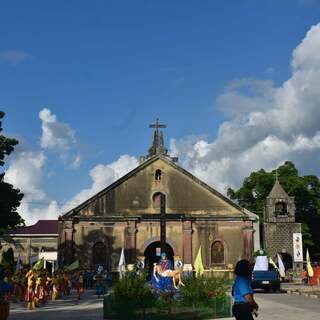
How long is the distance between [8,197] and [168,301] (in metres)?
11.3

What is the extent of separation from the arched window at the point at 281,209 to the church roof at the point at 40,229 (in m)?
25.6

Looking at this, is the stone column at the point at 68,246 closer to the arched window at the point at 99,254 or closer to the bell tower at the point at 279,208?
the arched window at the point at 99,254

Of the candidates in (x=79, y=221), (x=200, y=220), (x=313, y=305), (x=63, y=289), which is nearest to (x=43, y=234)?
(x=79, y=221)

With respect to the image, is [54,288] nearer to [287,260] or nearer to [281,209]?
[287,260]

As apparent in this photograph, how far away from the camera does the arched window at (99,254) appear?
39406 mm

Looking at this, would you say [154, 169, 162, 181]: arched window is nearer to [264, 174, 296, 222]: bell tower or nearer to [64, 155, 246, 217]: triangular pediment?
[64, 155, 246, 217]: triangular pediment

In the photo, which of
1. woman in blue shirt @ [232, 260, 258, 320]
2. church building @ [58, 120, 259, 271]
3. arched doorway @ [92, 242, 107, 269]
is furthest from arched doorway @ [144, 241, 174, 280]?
woman in blue shirt @ [232, 260, 258, 320]

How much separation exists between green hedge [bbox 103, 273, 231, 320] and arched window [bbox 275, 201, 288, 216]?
29968mm

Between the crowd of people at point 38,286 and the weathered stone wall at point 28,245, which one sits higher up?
the weathered stone wall at point 28,245

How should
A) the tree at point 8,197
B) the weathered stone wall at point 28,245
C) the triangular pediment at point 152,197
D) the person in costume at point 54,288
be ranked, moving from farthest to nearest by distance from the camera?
the weathered stone wall at point 28,245
the triangular pediment at point 152,197
the person in costume at point 54,288
the tree at point 8,197

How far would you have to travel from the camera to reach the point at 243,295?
28.2 feet

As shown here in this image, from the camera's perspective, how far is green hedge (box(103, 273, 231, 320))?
14977 mm

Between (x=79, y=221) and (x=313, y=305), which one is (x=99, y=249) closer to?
(x=79, y=221)

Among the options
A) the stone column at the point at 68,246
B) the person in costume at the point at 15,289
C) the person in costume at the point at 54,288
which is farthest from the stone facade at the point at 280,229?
the person in costume at the point at 15,289
